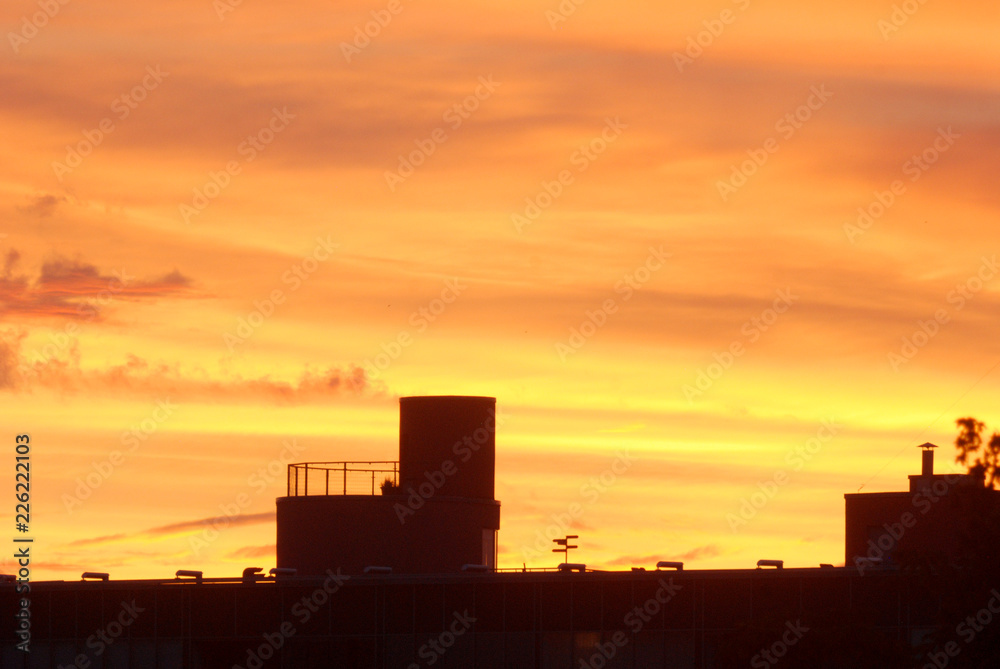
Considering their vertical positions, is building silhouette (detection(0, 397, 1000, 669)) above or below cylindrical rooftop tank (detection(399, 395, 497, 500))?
below

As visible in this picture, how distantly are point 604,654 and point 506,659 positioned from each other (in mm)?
2951

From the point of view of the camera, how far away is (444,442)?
58.7 metres

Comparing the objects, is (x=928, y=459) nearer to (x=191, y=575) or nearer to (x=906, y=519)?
(x=906, y=519)

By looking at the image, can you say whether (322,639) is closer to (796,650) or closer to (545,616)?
(545,616)

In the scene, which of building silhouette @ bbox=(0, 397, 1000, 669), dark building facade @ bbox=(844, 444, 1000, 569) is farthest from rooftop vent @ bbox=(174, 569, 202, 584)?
dark building facade @ bbox=(844, 444, 1000, 569)

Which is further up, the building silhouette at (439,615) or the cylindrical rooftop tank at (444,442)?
the cylindrical rooftop tank at (444,442)

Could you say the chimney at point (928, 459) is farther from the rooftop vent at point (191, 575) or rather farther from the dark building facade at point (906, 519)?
the rooftop vent at point (191, 575)

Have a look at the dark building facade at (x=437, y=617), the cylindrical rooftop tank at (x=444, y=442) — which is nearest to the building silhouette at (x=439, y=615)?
the dark building facade at (x=437, y=617)

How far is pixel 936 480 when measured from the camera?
63.9 meters

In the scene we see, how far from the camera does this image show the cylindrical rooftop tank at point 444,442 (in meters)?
58.4

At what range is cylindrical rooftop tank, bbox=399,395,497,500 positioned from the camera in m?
58.4

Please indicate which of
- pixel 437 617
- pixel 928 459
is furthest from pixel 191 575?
pixel 928 459

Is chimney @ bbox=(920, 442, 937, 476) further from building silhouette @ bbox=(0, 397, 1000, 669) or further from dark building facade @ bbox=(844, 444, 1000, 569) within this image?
building silhouette @ bbox=(0, 397, 1000, 669)

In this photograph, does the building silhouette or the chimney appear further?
the chimney
